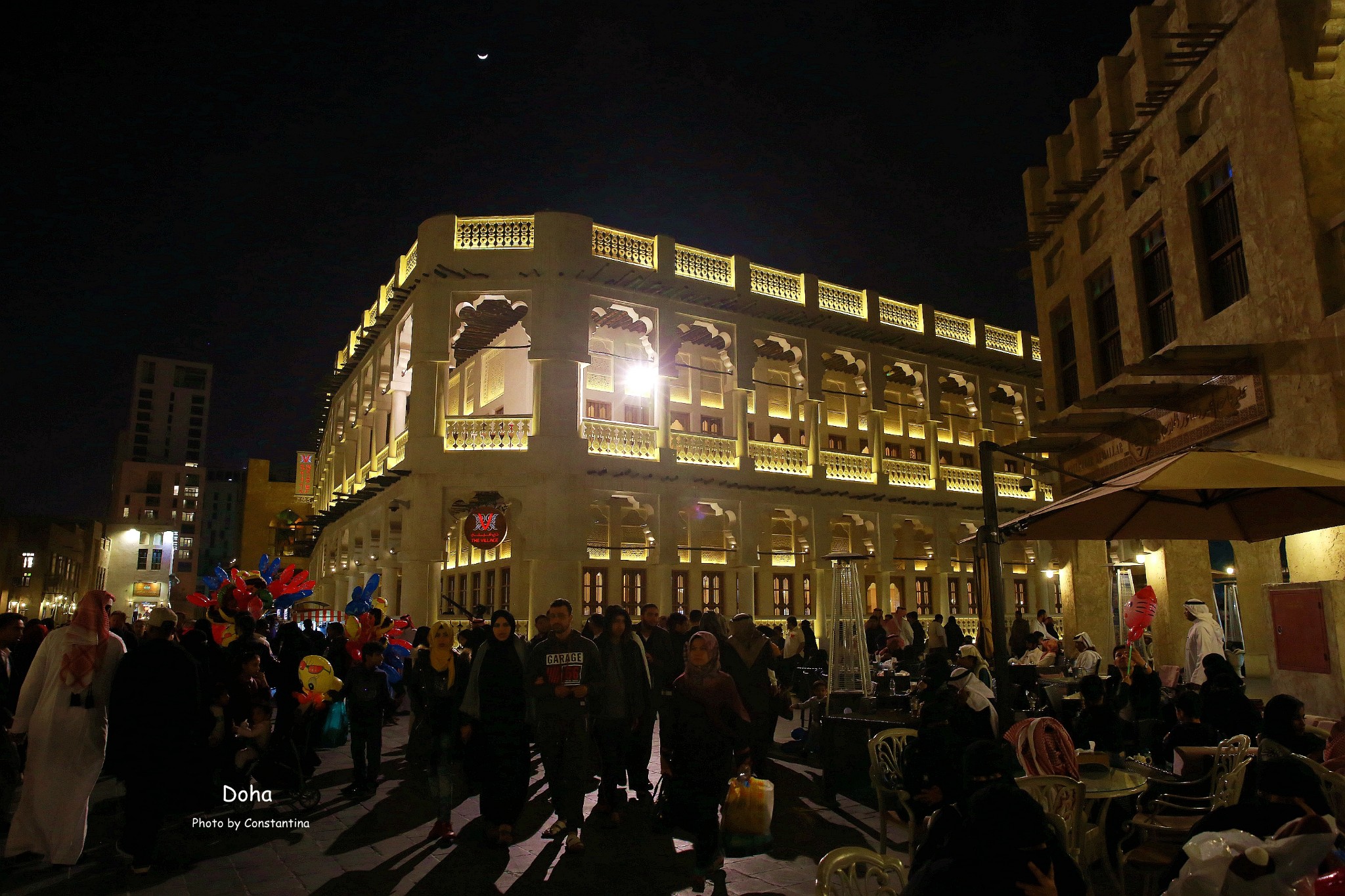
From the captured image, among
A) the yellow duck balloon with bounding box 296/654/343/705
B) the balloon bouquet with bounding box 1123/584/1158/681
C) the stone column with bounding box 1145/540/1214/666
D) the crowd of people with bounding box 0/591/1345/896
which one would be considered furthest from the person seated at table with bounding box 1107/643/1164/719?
the yellow duck balloon with bounding box 296/654/343/705

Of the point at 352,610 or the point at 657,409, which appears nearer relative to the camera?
the point at 352,610

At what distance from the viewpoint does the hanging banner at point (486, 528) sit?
17703mm

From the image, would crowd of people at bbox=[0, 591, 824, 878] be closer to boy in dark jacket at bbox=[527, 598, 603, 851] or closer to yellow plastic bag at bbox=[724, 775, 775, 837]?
boy in dark jacket at bbox=[527, 598, 603, 851]

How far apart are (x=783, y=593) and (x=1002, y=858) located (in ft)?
70.5

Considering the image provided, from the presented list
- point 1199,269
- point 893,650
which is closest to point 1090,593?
point 893,650

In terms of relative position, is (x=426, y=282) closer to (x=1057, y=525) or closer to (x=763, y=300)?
(x=763, y=300)

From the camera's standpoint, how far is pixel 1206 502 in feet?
25.1

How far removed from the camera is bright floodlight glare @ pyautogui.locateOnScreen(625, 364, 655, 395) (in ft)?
72.2

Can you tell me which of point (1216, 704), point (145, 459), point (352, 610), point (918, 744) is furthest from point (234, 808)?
point (145, 459)

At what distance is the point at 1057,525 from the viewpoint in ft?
27.9

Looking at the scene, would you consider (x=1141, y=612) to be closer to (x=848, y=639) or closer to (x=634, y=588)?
(x=848, y=639)

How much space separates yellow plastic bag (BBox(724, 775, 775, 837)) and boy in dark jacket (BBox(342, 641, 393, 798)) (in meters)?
4.49

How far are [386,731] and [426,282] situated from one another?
10.4 metres

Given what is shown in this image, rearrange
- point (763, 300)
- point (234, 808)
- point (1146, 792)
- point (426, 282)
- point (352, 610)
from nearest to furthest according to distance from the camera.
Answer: point (1146, 792), point (234, 808), point (352, 610), point (426, 282), point (763, 300)
